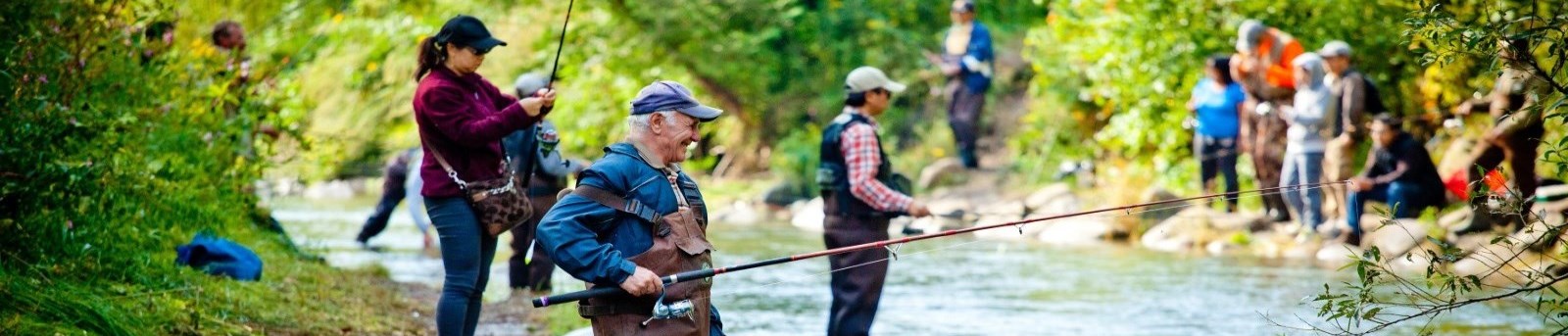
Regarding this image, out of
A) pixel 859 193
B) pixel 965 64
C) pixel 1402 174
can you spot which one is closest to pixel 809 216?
pixel 965 64

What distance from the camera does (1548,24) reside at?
4.77 m

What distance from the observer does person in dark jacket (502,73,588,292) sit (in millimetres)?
10180

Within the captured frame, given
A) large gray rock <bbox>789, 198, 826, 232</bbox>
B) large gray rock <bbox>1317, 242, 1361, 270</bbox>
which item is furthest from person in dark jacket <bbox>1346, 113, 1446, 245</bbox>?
large gray rock <bbox>789, 198, 826, 232</bbox>

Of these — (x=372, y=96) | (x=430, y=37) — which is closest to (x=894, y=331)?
(x=430, y=37)

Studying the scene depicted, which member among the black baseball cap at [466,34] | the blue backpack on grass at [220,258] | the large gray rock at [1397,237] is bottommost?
the blue backpack on grass at [220,258]

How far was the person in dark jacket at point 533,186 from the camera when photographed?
10.2m

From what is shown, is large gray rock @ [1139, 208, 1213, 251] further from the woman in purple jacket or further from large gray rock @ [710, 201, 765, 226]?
the woman in purple jacket

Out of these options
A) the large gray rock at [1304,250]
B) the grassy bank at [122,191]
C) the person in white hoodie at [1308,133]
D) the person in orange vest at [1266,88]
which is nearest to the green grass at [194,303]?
the grassy bank at [122,191]

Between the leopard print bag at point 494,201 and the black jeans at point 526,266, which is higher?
the leopard print bag at point 494,201

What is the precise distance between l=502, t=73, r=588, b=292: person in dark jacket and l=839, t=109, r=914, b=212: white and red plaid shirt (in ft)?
6.73

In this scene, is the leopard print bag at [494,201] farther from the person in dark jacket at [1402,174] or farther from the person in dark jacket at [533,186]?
the person in dark jacket at [1402,174]

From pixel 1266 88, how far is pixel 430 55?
10.3m

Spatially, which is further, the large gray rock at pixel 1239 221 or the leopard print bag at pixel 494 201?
the large gray rock at pixel 1239 221

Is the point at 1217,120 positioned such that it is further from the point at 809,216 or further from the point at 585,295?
the point at 585,295
